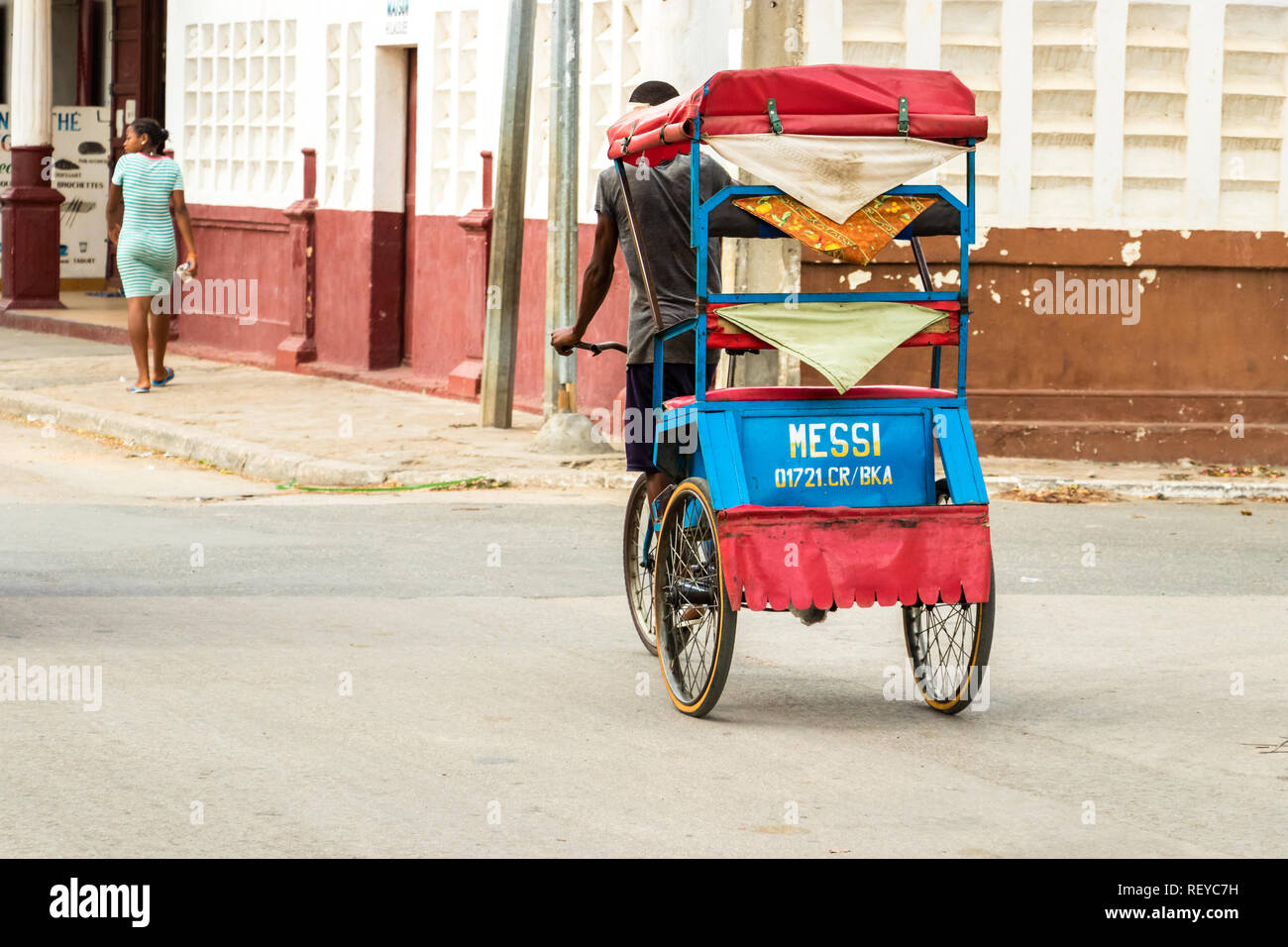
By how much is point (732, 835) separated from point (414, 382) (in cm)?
1171

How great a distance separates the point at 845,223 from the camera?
22.2 feet

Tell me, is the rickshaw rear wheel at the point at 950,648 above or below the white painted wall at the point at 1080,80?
below

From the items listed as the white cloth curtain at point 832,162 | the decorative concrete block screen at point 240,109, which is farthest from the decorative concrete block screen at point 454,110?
the white cloth curtain at point 832,162

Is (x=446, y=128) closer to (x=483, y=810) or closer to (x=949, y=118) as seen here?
(x=949, y=118)

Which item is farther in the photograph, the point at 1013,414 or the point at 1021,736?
the point at 1013,414

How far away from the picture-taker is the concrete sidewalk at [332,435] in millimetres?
12461

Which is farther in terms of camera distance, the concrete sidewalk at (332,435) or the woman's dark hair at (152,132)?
the woman's dark hair at (152,132)

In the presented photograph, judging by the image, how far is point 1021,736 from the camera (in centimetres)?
649

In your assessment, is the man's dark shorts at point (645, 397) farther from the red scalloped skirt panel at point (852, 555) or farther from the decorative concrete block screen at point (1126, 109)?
the decorative concrete block screen at point (1126, 109)

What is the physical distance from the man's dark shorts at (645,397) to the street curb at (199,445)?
505cm

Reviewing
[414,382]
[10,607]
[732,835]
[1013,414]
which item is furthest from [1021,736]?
[414,382]

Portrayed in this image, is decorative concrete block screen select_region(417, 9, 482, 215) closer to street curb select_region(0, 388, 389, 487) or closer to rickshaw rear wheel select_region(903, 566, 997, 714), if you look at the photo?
street curb select_region(0, 388, 389, 487)

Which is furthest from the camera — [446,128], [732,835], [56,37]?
[56,37]

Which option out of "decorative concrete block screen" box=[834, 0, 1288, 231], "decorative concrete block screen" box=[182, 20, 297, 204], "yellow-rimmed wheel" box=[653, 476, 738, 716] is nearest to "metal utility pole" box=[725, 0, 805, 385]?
"decorative concrete block screen" box=[834, 0, 1288, 231]
